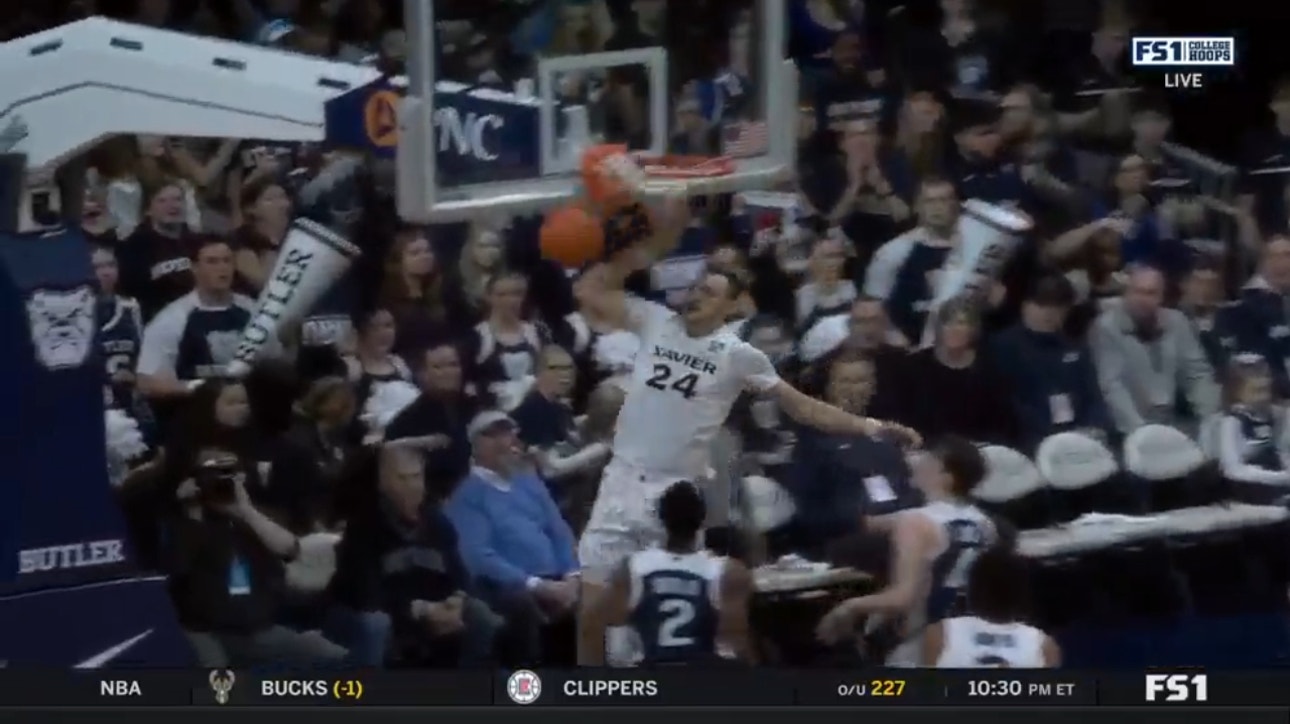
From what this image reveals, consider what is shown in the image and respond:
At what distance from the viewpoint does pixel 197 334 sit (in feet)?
13.4

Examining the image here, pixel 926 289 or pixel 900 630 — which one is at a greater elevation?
pixel 926 289

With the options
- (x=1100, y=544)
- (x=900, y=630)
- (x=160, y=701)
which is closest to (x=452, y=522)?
(x=160, y=701)

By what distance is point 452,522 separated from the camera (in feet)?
13.4

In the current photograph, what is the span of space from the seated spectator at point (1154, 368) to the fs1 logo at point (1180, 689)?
524mm

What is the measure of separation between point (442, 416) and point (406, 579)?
1.16 feet

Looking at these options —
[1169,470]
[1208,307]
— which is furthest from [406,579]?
[1208,307]

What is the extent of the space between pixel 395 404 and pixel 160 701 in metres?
0.80

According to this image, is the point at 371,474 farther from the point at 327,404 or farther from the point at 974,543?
the point at 974,543

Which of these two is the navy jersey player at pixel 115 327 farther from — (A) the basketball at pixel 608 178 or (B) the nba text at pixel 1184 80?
(B) the nba text at pixel 1184 80

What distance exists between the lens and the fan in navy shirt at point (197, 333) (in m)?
4.09

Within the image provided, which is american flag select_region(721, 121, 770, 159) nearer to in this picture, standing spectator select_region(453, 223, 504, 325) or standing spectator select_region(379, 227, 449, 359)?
standing spectator select_region(453, 223, 504, 325)

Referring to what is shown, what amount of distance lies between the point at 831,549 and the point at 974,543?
0.30 meters

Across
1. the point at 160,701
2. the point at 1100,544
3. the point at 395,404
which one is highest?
the point at 395,404

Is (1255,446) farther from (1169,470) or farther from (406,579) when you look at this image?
(406,579)
